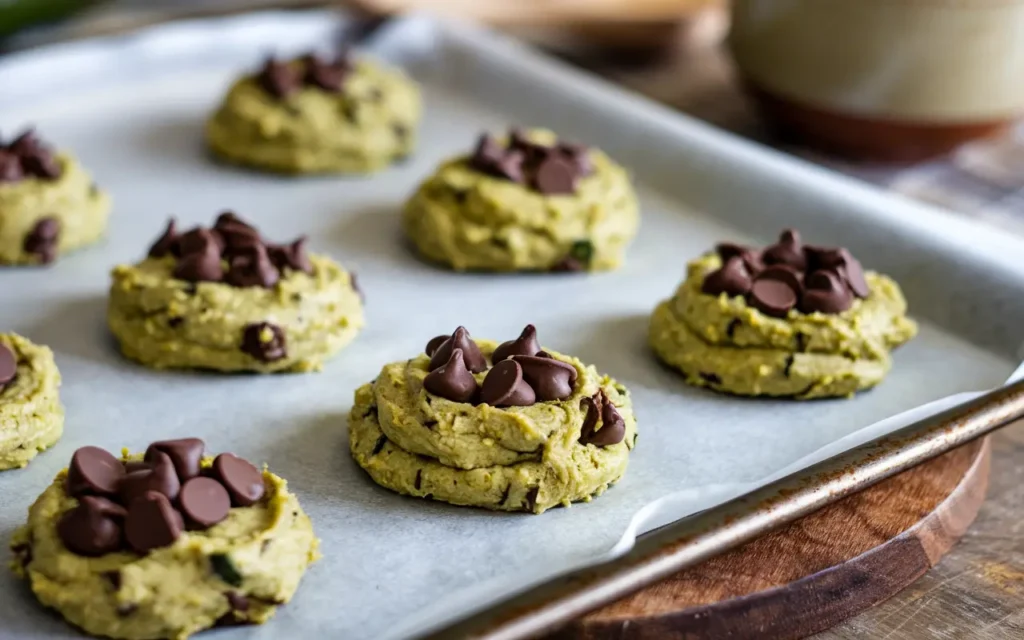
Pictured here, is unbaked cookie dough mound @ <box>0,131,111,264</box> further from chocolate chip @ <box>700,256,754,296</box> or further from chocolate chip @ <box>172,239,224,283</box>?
chocolate chip @ <box>700,256,754,296</box>

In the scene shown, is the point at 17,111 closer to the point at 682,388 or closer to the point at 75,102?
the point at 75,102

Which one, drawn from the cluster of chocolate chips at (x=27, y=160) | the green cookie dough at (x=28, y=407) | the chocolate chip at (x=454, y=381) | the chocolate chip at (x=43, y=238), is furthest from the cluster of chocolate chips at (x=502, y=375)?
the cluster of chocolate chips at (x=27, y=160)

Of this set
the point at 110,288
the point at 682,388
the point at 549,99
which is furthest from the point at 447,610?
the point at 549,99

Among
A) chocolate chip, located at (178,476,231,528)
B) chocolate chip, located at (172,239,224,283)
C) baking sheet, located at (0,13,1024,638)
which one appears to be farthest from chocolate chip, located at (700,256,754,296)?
chocolate chip, located at (178,476,231,528)

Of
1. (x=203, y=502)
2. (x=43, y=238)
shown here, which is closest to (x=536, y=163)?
(x=43, y=238)

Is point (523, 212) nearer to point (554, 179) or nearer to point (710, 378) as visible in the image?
point (554, 179)

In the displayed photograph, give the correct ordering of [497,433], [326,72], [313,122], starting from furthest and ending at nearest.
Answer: [326,72]
[313,122]
[497,433]
